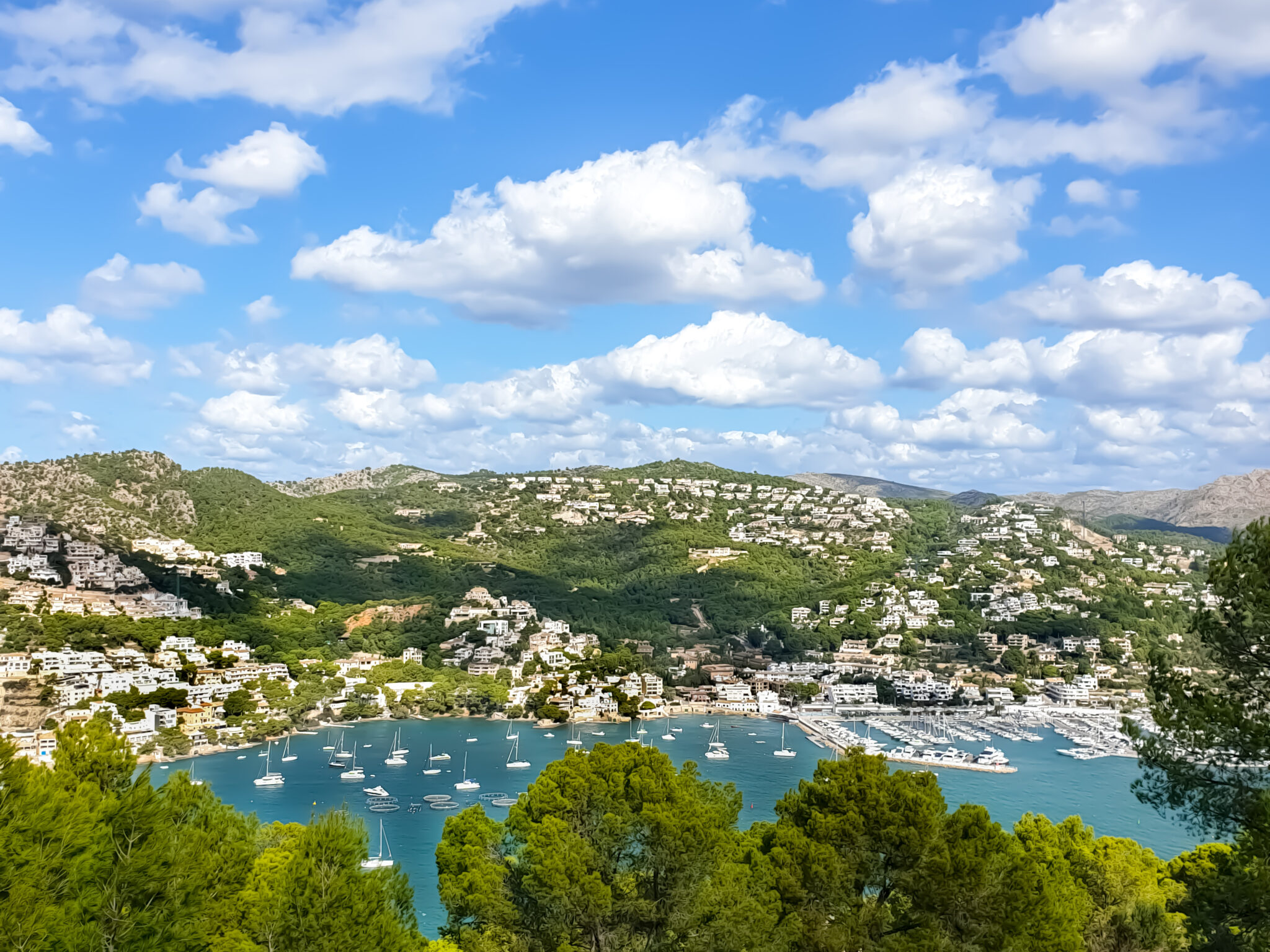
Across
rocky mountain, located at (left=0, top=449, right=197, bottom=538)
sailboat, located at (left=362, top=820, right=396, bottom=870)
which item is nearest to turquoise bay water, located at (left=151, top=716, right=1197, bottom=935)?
sailboat, located at (left=362, top=820, right=396, bottom=870)

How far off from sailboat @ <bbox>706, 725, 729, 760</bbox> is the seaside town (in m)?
4.44

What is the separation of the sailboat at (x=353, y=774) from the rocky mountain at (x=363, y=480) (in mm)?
74669

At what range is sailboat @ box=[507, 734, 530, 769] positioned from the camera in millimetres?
34438

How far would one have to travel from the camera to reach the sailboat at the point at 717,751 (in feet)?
120

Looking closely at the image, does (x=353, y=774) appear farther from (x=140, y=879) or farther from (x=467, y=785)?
(x=140, y=879)

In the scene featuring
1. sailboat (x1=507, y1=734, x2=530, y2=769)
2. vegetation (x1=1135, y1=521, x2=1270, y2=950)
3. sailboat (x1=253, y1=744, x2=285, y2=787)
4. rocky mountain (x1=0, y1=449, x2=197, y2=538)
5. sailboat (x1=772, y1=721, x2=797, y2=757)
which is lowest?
sailboat (x1=772, y1=721, x2=797, y2=757)

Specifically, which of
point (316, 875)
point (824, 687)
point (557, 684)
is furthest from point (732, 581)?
point (316, 875)

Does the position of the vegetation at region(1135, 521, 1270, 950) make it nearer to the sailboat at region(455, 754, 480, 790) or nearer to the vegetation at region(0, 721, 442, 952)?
the vegetation at region(0, 721, 442, 952)

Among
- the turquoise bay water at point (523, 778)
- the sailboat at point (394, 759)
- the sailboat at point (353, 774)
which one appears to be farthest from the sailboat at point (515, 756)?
the sailboat at point (353, 774)

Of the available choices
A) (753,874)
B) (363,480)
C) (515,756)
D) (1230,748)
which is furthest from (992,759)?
(363,480)

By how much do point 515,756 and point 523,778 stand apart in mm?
3485

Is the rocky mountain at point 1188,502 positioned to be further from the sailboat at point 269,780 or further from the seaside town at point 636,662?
the sailboat at point 269,780

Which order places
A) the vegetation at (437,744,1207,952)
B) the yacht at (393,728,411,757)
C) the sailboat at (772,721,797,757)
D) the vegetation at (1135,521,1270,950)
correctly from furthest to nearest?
the sailboat at (772,721,797,757) → the yacht at (393,728,411,757) → the vegetation at (437,744,1207,952) → the vegetation at (1135,521,1270,950)

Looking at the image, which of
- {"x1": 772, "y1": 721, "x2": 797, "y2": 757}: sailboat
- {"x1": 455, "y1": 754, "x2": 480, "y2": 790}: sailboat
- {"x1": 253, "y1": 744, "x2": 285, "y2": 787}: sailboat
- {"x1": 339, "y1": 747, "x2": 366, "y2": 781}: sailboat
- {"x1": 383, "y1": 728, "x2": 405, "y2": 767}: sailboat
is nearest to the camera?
{"x1": 253, "y1": 744, "x2": 285, "y2": 787}: sailboat
